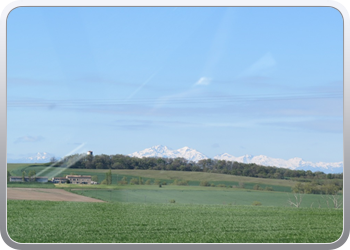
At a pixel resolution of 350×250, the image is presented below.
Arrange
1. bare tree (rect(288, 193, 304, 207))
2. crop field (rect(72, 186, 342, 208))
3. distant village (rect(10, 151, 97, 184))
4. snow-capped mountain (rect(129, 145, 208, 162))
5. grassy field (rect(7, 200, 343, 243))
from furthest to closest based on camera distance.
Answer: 1. bare tree (rect(288, 193, 304, 207))
2. crop field (rect(72, 186, 342, 208))
3. distant village (rect(10, 151, 97, 184))
4. snow-capped mountain (rect(129, 145, 208, 162))
5. grassy field (rect(7, 200, 343, 243))

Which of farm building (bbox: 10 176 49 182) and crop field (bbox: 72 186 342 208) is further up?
farm building (bbox: 10 176 49 182)

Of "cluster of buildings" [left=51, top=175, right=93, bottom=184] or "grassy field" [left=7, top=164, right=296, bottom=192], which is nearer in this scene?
"grassy field" [left=7, top=164, right=296, bottom=192]

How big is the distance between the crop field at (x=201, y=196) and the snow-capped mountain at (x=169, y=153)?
0.69m

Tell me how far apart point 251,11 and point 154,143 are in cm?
226

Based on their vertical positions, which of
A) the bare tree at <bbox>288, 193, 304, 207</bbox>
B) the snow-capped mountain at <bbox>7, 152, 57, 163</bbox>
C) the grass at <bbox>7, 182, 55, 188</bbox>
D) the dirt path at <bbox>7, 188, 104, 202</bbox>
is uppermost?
the snow-capped mountain at <bbox>7, 152, 57, 163</bbox>

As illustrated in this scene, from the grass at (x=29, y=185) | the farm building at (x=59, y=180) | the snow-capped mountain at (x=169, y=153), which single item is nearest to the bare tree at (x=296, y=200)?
the snow-capped mountain at (x=169, y=153)

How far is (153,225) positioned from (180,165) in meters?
0.95

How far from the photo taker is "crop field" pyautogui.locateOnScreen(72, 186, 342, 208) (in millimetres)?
6809

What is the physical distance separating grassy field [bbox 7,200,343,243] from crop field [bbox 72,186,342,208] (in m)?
0.13

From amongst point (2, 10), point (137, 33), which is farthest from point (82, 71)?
point (2, 10)

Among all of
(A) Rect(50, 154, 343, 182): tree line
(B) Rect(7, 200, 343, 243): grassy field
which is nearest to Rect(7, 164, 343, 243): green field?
(B) Rect(7, 200, 343, 243): grassy field

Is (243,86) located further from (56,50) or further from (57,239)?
(57,239)

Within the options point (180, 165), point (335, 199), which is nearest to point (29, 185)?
point (180, 165)

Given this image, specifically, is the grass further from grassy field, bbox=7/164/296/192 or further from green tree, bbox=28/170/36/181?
grassy field, bbox=7/164/296/192
